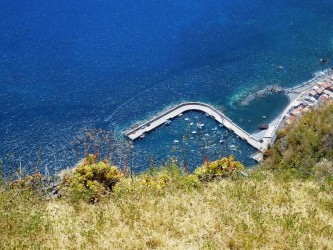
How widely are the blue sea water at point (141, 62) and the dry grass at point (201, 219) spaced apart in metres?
56.6

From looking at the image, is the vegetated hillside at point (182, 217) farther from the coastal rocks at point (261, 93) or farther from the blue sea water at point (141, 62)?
the coastal rocks at point (261, 93)

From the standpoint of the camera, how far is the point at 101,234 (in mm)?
11070

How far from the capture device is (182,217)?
12047mm

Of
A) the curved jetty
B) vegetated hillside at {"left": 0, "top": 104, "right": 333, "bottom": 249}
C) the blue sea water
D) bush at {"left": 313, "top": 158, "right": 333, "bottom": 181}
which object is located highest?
vegetated hillside at {"left": 0, "top": 104, "right": 333, "bottom": 249}

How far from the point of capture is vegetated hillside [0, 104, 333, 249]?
10695mm

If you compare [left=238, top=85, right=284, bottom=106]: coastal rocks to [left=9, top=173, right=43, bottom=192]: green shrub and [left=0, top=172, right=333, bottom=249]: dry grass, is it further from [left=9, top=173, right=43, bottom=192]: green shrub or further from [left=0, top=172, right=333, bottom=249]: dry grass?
[left=0, top=172, right=333, bottom=249]: dry grass

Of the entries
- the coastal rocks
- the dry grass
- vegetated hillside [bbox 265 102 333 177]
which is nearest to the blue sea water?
the coastal rocks

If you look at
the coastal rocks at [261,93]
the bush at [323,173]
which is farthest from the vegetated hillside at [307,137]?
the bush at [323,173]

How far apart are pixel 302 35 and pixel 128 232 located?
97.6 metres

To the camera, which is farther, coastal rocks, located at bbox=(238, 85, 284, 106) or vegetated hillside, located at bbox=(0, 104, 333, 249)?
coastal rocks, located at bbox=(238, 85, 284, 106)

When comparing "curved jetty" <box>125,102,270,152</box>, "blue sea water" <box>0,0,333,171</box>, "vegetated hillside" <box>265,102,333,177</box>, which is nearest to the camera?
"vegetated hillside" <box>265,102,333,177</box>

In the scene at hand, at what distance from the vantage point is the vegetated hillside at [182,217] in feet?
35.1

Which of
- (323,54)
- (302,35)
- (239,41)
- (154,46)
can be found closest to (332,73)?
(323,54)

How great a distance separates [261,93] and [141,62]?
26.1m
